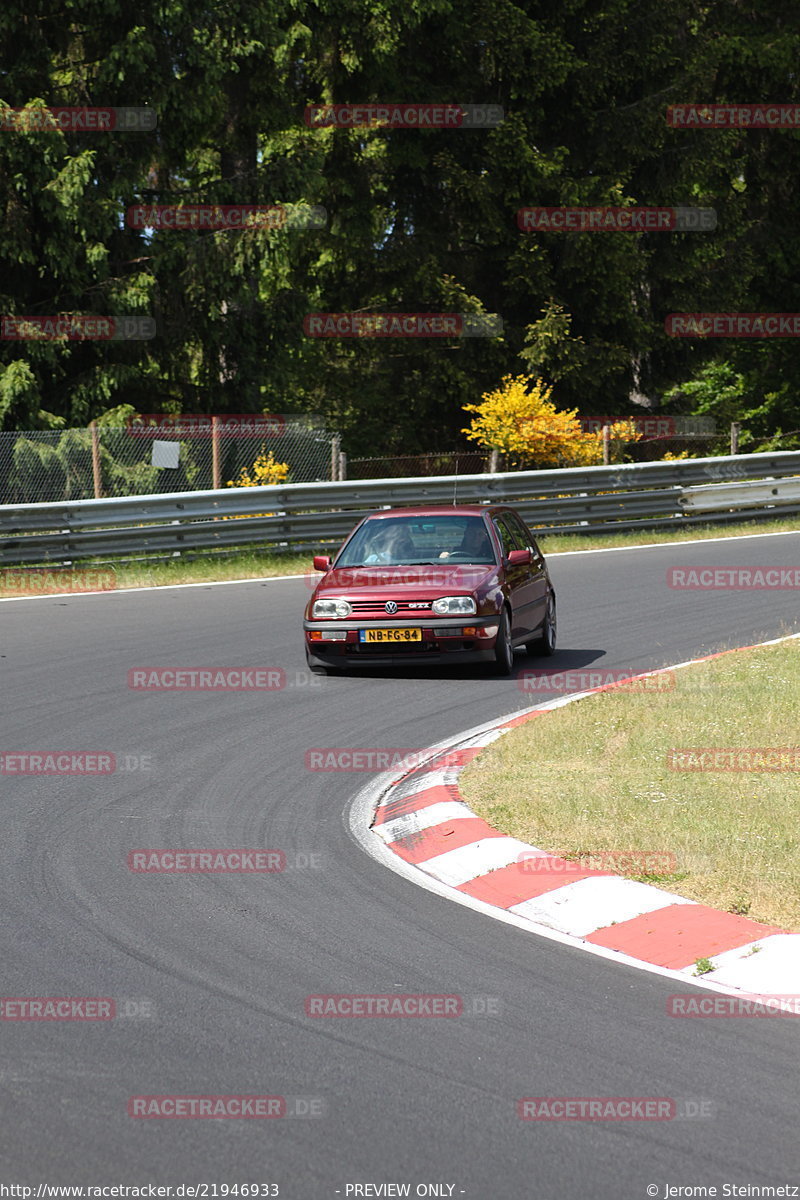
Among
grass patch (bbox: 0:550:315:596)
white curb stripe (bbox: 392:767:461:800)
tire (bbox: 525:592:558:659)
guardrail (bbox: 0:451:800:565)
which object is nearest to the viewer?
white curb stripe (bbox: 392:767:461:800)

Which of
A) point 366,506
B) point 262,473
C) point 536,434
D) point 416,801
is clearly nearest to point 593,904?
point 416,801

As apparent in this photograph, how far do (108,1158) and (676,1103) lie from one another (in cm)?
167

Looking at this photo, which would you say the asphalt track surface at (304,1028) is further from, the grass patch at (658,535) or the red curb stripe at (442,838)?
the grass patch at (658,535)

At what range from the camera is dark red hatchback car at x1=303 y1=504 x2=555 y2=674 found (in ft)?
43.1

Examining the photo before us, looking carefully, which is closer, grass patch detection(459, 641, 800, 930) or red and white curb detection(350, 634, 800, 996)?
red and white curb detection(350, 634, 800, 996)

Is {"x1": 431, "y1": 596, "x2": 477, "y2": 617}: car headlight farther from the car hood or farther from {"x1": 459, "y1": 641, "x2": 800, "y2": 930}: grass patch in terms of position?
{"x1": 459, "y1": 641, "x2": 800, "y2": 930}: grass patch

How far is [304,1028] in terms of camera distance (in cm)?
517

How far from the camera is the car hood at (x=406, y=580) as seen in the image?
43.6ft

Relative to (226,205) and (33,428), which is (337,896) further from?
(226,205)

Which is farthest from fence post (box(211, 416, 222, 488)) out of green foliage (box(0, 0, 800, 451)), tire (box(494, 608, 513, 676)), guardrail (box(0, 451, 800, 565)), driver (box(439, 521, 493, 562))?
tire (box(494, 608, 513, 676))

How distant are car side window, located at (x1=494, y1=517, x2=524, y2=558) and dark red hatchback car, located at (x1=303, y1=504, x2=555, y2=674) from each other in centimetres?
4

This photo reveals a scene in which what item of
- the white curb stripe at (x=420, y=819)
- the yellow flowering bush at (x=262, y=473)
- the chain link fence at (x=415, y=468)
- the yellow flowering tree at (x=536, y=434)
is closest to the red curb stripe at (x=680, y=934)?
the white curb stripe at (x=420, y=819)

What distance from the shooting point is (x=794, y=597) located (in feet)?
58.7

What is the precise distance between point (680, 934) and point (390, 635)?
7.23 metres
